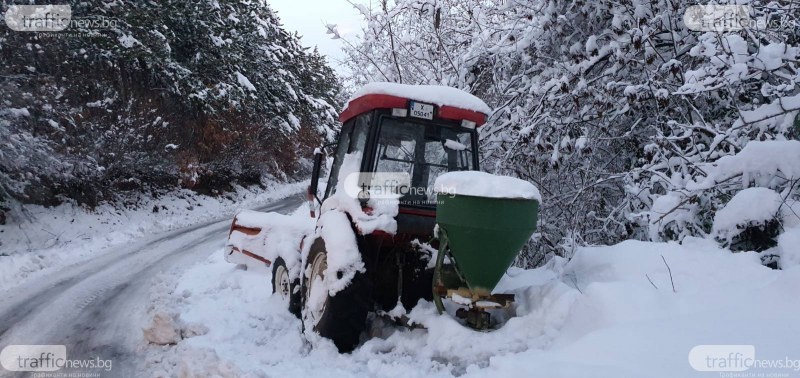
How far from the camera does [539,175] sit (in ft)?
20.5

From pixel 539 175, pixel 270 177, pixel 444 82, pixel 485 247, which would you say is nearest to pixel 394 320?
pixel 485 247

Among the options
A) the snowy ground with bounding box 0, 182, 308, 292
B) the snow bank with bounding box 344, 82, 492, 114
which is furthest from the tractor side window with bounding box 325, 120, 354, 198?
the snowy ground with bounding box 0, 182, 308, 292

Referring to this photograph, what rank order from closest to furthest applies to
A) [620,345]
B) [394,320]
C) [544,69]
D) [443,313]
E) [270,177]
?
[620,345] < [443,313] < [394,320] < [544,69] < [270,177]

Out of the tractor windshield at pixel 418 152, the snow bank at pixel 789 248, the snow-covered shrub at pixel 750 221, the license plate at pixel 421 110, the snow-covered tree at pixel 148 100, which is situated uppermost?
the snow-covered tree at pixel 148 100

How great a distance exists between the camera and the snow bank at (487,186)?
312 cm

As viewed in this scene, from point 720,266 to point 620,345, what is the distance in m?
1.29

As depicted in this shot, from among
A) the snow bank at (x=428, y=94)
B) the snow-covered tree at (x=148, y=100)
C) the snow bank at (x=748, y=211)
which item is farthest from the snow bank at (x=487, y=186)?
the snow-covered tree at (x=148, y=100)

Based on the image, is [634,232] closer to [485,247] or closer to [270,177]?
[485,247]

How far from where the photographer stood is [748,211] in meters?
3.48

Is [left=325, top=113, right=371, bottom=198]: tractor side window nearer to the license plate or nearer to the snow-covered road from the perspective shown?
the license plate

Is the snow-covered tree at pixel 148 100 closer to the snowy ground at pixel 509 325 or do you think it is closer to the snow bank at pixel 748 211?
the snowy ground at pixel 509 325

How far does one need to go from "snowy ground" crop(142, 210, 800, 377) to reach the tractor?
0.25 metres

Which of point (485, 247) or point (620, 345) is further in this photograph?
point (485, 247)

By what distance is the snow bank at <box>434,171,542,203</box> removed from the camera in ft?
10.2
